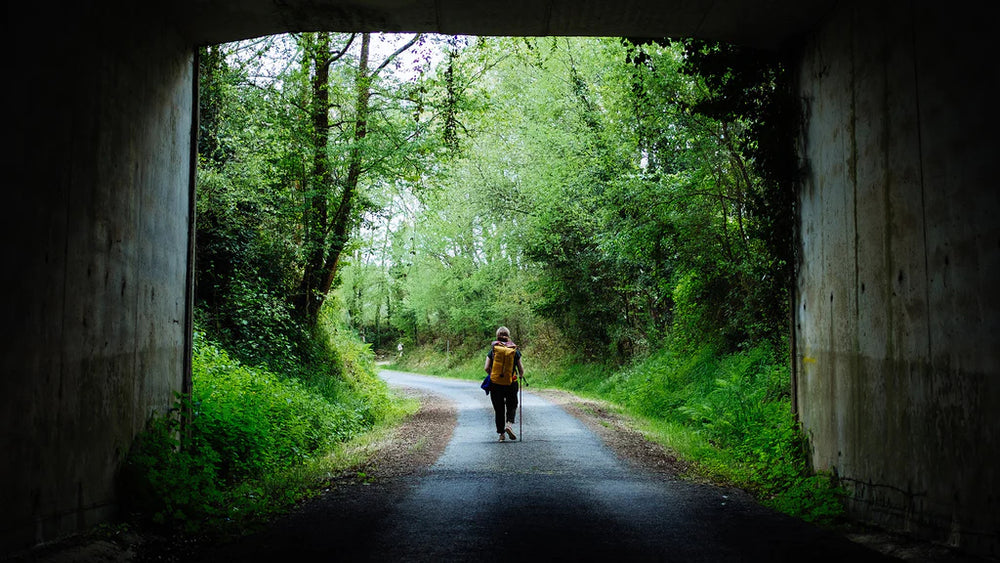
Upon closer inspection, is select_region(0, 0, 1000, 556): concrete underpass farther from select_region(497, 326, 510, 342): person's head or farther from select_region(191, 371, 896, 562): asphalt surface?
select_region(497, 326, 510, 342): person's head

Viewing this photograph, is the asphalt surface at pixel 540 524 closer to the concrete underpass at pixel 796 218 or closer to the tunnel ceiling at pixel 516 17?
the concrete underpass at pixel 796 218

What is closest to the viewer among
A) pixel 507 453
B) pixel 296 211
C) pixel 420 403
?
pixel 507 453

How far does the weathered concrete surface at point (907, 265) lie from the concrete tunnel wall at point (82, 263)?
6317mm

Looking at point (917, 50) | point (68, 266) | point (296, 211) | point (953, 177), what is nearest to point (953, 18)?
point (917, 50)

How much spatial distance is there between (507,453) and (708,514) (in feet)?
14.3

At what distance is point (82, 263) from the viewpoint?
523 cm

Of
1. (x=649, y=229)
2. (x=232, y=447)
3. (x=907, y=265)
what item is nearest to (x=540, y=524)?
(x=907, y=265)

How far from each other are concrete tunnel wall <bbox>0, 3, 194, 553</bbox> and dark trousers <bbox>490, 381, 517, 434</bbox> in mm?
6129

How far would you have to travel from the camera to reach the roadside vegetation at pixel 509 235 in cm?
818

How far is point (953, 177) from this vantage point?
4.91 m

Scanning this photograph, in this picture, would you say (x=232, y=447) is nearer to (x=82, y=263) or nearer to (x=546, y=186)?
(x=82, y=263)

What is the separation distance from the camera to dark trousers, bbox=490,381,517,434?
12.2 m

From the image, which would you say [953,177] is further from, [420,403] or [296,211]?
[420,403]

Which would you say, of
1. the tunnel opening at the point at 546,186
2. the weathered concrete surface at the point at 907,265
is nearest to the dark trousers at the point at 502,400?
the tunnel opening at the point at 546,186
